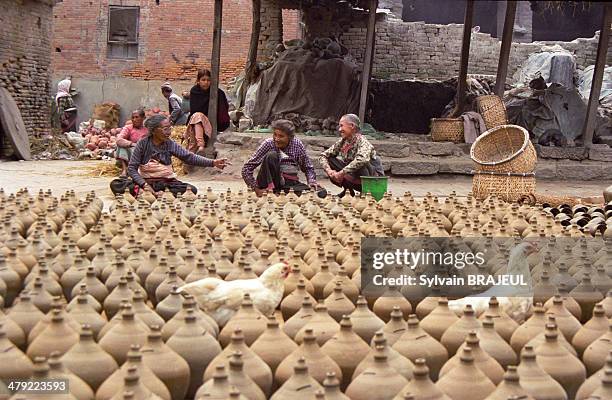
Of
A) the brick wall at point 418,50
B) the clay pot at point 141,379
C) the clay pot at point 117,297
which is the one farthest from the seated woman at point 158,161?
the brick wall at point 418,50

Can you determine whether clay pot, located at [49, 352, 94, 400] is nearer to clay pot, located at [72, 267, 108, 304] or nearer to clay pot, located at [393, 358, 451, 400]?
clay pot, located at [393, 358, 451, 400]

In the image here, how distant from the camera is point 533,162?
826 cm

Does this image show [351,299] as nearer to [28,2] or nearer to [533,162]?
[533,162]

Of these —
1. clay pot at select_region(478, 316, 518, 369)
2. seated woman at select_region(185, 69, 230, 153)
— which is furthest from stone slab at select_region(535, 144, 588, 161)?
clay pot at select_region(478, 316, 518, 369)

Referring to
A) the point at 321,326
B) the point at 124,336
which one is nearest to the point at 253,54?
the point at 321,326

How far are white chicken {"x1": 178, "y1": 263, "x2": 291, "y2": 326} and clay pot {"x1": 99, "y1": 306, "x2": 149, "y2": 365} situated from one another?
462 millimetres

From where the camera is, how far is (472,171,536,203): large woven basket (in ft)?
26.4

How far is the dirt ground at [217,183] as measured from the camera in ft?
31.6

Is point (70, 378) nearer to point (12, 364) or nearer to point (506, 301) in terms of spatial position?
point (12, 364)

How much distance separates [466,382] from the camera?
254 cm

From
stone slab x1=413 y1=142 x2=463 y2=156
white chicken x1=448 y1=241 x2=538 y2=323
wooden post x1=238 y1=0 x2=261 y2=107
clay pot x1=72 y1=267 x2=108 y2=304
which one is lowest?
stone slab x1=413 y1=142 x2=463 y2=156

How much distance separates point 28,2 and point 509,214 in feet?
36.7

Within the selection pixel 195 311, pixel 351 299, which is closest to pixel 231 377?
pixel 195 311

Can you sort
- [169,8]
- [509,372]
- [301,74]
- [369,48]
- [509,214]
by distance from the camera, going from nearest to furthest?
1. [509,372]
2. [509,214]
3. [369,48]
4. [301,74]
5. [169,8]
